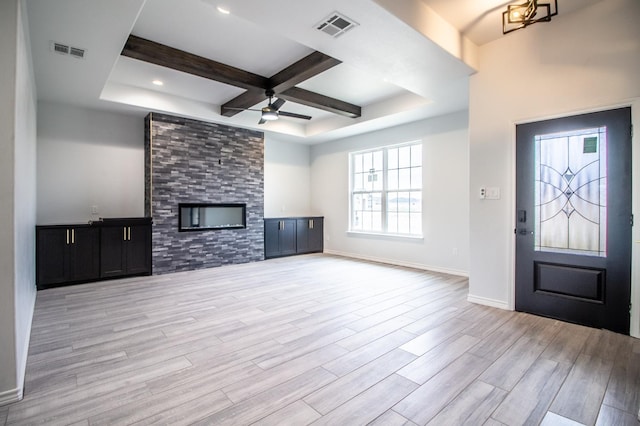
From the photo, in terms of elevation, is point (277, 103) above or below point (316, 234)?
above

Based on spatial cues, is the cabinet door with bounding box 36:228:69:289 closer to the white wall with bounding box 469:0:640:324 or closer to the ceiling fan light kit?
the ceiling fan light kit

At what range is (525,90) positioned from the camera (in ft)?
11.3

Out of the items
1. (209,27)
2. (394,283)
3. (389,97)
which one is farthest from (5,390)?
(389,97)

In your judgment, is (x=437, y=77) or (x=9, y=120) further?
(x=437, y=77)

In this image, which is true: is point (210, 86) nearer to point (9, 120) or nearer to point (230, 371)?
point (9, 120)

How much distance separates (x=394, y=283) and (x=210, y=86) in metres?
4.35

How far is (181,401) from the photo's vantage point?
1.93 metres

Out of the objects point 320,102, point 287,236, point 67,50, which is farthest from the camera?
point 287,236

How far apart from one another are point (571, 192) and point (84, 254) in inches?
258

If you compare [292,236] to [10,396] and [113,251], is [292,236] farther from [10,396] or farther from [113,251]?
[10,396]

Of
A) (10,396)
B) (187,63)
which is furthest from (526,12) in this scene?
(10,396)

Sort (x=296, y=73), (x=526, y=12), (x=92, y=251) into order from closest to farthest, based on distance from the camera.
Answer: (x=526, y=12) → (x=296, y=73) → (x=92, y=251)

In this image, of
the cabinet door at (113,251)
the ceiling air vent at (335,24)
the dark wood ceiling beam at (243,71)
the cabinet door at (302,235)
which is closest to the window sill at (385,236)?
the cabinet door at (302,235)

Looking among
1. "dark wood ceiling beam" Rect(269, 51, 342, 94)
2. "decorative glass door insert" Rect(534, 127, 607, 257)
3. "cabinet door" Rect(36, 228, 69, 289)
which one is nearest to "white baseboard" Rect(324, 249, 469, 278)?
"decorative glass door insert" Rect(534, 127, 607, 257)
